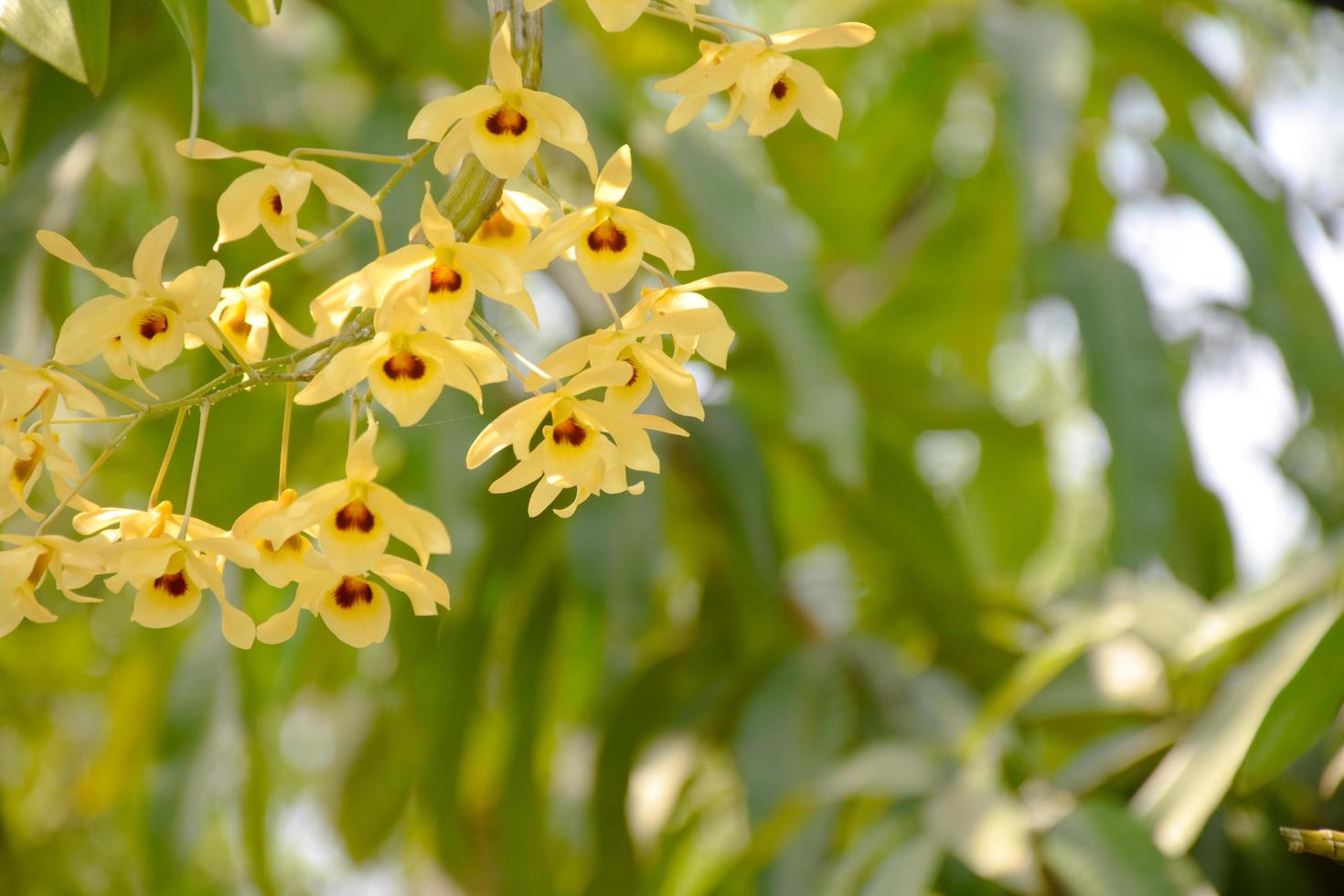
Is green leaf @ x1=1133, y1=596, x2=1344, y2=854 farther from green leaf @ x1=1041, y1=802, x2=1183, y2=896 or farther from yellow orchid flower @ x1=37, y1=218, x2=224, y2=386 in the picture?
yellow orchid flower @ x1=37, y1=218, x2=224, y2=386

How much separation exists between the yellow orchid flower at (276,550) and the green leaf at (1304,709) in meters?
0.50

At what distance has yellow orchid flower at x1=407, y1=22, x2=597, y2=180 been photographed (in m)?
0.38

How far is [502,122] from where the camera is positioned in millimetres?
394

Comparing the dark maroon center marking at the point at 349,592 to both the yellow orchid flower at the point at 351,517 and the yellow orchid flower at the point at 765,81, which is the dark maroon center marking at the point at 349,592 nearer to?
the yellow orchid flower at the point at 351,517

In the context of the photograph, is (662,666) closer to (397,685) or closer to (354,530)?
(397,685)

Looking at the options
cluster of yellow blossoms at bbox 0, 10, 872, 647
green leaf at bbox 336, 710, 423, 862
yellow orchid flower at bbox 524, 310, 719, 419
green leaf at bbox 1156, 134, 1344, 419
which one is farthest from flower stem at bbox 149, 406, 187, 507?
green leaf at bbox 1156, 134, 1344, 419

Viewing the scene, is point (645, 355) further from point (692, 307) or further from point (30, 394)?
point (30, 394)

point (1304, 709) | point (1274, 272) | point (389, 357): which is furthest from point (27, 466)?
point (1274, 272)

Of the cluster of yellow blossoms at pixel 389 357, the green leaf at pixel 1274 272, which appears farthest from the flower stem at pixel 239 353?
the green leaf at pixel 1274 272

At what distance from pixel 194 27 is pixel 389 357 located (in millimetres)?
186

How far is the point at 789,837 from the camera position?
4.00 ft

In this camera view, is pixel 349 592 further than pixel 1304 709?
No

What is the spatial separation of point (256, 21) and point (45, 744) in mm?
1752

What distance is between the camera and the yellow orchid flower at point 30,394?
0.41 metres
